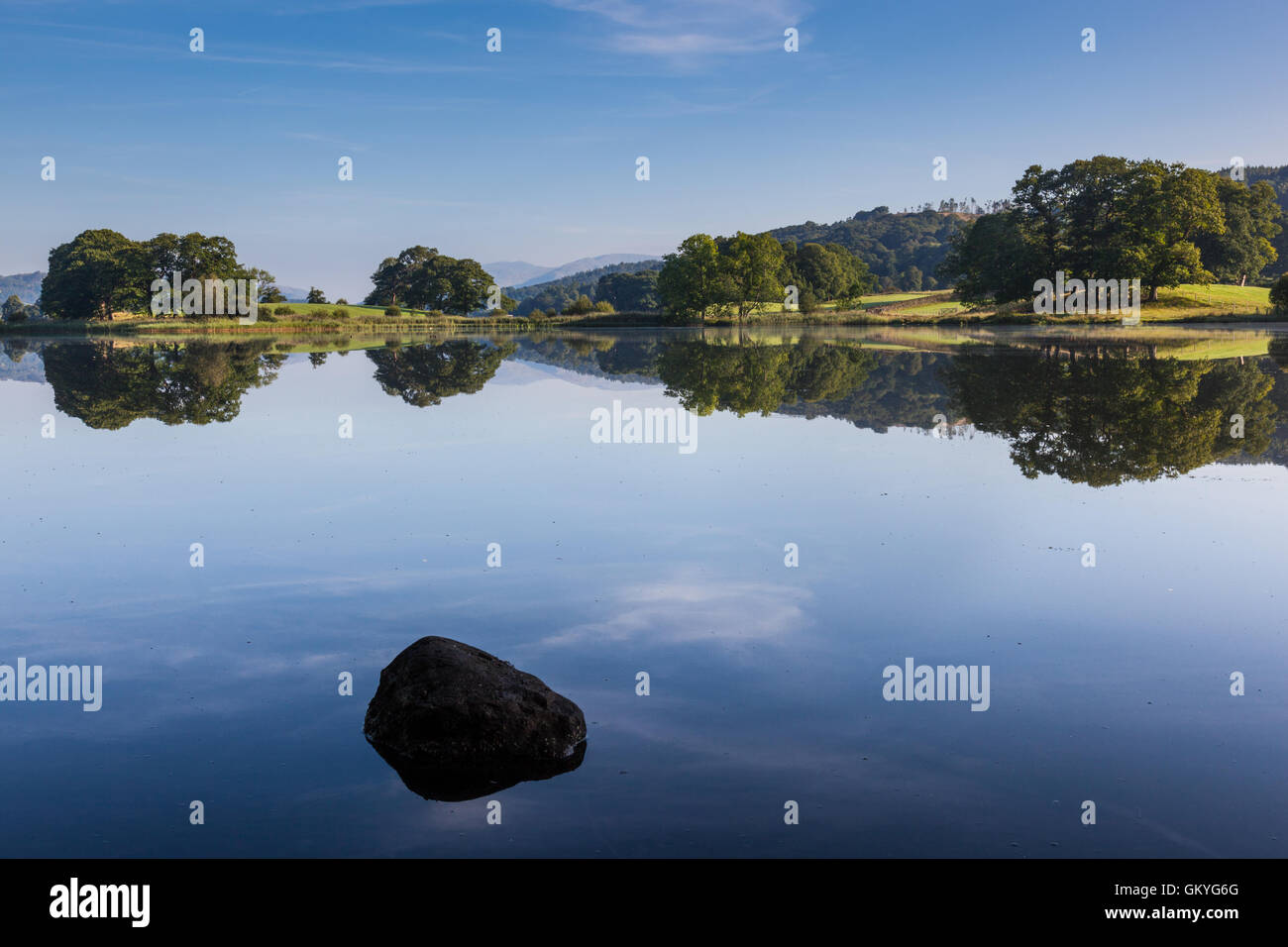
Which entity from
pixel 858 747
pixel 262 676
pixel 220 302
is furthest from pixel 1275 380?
pixel 220 302

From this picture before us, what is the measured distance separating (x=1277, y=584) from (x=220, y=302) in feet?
379

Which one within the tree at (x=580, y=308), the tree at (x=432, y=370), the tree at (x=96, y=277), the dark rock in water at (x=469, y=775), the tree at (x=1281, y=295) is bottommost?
the dark rock in water at (x=469, y=775)

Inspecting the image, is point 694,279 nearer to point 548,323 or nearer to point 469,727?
point 548,323

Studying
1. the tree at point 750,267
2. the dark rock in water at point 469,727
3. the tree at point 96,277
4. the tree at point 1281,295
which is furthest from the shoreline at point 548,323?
the dark rock in water at point 469,727

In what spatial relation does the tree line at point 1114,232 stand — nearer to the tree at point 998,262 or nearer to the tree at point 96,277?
the tree at point 998,262

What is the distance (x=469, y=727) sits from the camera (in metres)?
5.98

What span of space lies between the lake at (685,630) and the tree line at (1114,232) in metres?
78.5

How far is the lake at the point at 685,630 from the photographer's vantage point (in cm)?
515

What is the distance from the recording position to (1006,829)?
4.95 m

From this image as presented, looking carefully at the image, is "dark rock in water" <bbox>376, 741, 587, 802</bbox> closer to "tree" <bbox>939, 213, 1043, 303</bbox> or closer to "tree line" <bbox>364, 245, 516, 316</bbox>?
→ "tree" <bbox>939, 213, 1043, 303</bbox>

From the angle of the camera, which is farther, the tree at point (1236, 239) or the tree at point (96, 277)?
the tree at point (96, 277)

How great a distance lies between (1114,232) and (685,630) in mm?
99439

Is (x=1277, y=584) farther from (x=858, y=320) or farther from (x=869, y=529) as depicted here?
(x=858, y=320)

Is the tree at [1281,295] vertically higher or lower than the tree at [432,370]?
higher
